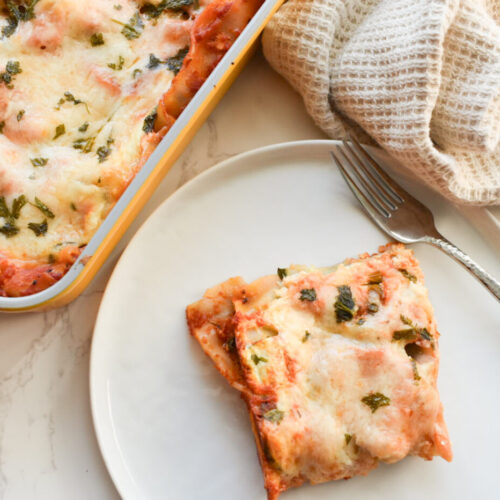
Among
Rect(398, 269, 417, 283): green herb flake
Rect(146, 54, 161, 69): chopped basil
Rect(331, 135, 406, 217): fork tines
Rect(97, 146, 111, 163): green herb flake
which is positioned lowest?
Rect(398, 269, 417, 283): green herb flake

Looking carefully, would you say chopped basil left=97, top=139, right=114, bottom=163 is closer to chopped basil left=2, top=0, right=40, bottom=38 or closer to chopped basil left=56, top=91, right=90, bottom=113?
chopped basil left=56, top=91, right=90, bottom=113

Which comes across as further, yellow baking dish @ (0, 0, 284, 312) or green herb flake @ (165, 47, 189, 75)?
green herb flake @ (165, 47, 189, 75)

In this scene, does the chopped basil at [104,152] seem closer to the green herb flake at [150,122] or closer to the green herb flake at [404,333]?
the green herb flake at [150,122]

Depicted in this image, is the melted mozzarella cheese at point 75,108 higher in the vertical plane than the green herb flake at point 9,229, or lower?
higher

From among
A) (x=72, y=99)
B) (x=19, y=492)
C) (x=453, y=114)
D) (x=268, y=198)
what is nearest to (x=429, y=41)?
(x=453, y=114)

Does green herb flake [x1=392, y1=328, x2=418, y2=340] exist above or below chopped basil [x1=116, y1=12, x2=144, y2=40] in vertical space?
below

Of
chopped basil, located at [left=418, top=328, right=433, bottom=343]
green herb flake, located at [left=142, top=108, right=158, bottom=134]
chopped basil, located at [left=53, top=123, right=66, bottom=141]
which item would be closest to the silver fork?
chopped basil, located at [left=418, top=328, right=433, bottom=343]

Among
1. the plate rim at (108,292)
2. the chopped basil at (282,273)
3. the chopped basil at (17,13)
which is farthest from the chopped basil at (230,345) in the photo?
the chopped basil at (17,13)
